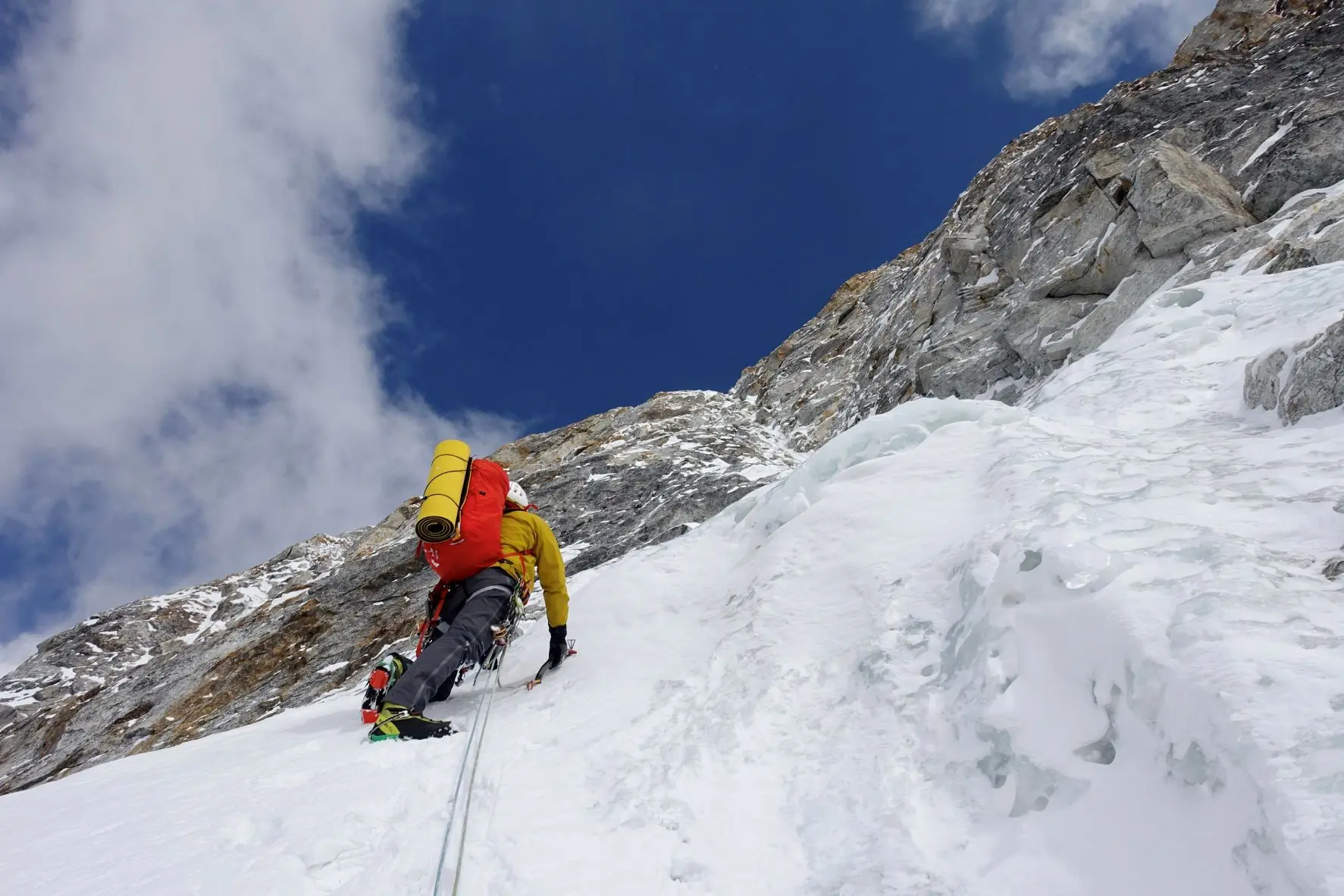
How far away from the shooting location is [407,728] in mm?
4492

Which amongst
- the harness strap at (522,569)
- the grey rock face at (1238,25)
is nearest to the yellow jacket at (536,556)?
the harness strap at (522,569)

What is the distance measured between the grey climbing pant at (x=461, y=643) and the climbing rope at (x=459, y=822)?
1.43 feet

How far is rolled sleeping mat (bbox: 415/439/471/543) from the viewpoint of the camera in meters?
4.95

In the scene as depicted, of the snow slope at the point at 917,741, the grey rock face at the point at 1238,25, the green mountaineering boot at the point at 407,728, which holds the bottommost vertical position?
the snow slope at the point at 917,741

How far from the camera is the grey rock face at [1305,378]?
197 inches

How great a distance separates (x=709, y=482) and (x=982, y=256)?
12.5 meters

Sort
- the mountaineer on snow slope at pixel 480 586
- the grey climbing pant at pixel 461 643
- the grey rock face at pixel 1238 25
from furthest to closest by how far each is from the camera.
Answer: the grey rock face at pixel 1238 25, the mountaineer on snow slope at pixel 480 586, the grey climbing pant at pixel 461 643

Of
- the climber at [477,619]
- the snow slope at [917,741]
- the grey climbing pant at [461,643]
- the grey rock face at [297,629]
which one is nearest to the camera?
the snow slope at [917,741]

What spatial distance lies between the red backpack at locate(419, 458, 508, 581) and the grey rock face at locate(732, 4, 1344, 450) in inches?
439

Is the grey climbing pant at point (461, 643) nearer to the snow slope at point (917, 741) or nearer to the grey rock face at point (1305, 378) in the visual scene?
the snow slope at point (917, 741)

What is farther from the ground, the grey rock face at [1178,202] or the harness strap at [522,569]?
the grey rock face at [1178,202]

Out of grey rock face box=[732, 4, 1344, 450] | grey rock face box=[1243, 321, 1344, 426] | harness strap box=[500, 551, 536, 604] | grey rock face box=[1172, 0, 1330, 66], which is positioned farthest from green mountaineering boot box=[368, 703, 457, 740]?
grey rock face box=[1172, 0, 1330, 66]

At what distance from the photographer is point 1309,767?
204 cm

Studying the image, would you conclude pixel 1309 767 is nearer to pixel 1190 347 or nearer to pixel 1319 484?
pixel 1319 484
